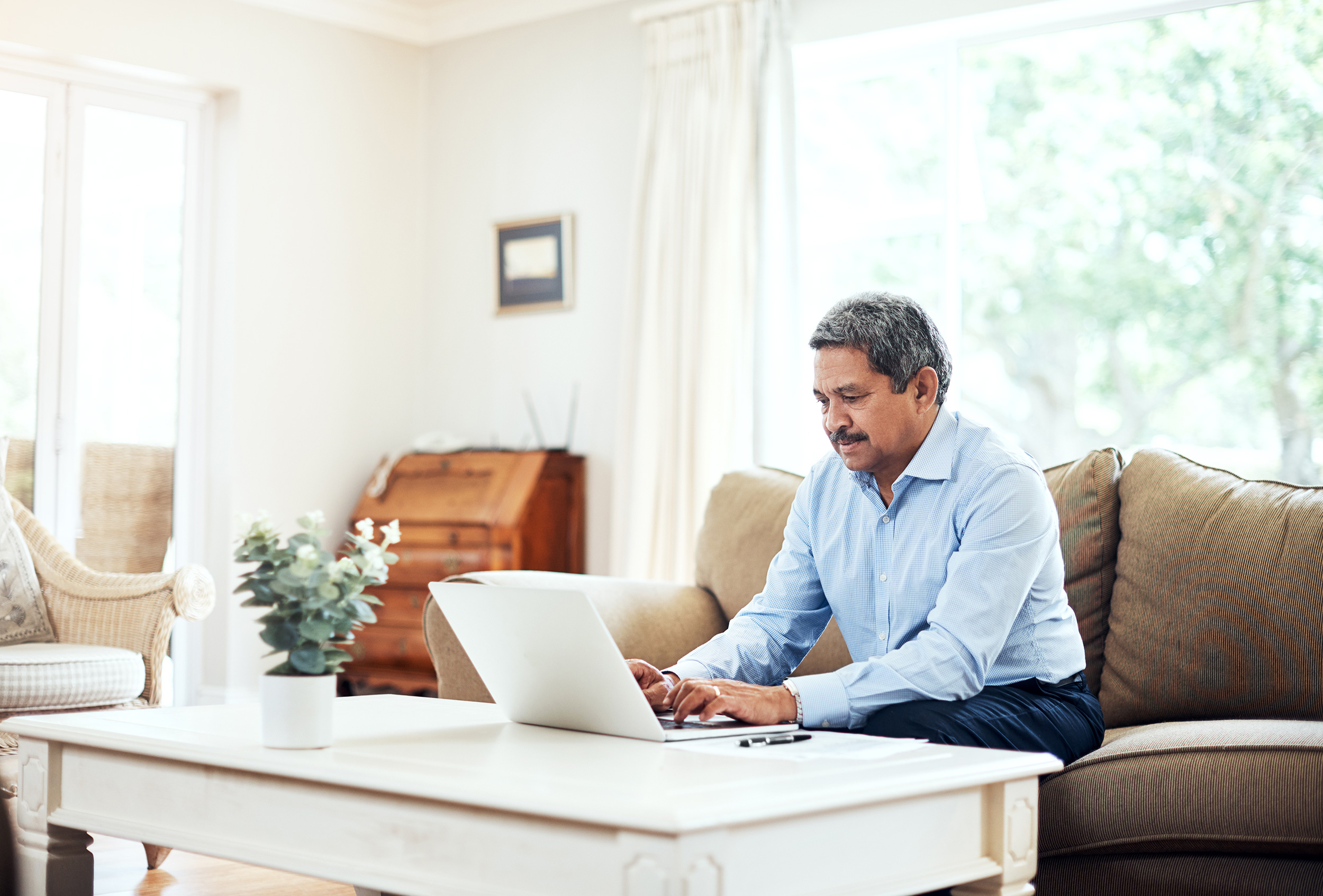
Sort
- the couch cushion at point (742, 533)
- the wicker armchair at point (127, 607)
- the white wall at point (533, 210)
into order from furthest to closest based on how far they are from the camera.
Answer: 1. the white wall at point (533, 210)
2. the wicker armchair at point (127, 607)
3. the couch cushion at point (742, 533)

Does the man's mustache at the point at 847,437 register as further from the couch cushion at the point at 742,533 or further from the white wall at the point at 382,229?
the white wall at the point at 382,229

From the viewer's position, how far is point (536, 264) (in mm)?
4828

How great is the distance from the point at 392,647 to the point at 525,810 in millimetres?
3389

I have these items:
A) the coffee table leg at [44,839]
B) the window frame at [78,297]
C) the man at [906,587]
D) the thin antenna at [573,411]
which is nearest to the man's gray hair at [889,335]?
the man at [906,587]

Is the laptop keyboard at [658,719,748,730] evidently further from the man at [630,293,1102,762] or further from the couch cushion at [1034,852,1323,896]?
the couch cushion at [1034,852,1323,896]

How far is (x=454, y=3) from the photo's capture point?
5.02m

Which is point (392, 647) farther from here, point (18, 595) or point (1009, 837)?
point (1009, 837)

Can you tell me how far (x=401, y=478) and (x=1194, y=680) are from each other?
3.15 meters

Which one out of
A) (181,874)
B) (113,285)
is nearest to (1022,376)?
(113,285)

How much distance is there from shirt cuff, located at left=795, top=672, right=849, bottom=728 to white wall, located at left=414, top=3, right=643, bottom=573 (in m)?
2.87

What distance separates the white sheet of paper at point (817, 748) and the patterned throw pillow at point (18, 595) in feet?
7.58

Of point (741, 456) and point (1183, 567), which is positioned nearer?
point (1183, 567)

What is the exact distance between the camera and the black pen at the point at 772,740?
151 cm

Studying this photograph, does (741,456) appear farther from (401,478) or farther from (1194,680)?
(1194,680)
